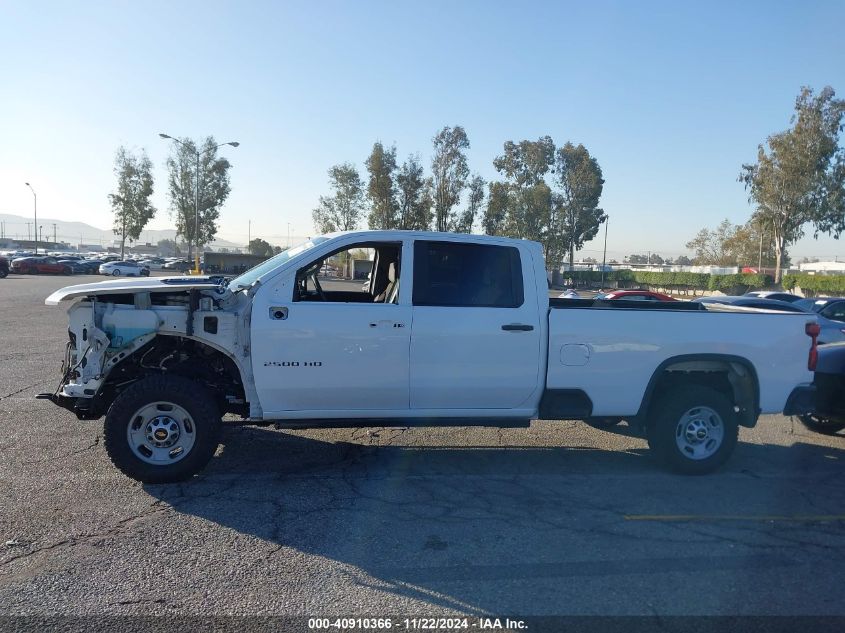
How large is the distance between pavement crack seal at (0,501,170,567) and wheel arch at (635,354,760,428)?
168 inches

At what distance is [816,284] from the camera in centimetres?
4647

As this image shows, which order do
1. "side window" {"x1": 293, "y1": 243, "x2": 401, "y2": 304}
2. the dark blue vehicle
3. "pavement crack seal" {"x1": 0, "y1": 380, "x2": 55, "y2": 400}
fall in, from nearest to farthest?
"side window" {"x1": 293, "y1": 243, "x2": 401, "y2": 304}, the dark blue vehicle, "pavement crack seal" {"x1": 0, "y1": 380, "x2": 55, "y2": 400}

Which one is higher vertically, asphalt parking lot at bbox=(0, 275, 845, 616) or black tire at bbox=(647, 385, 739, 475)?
black tire at bbox=(647, 385, 739, 475)

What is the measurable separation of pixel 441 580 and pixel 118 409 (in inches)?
117

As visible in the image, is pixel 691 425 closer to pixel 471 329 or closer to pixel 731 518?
pixel 731 518

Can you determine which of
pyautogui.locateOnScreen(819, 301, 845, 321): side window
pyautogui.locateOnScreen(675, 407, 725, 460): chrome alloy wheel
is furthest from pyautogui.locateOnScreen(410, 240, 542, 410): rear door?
pyautogui.locateOnScreen(819, 301, 845, 321): side window

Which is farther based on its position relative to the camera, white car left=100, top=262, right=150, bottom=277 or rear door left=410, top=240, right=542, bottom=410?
white car left=100, top=262, right=150, bottom=277

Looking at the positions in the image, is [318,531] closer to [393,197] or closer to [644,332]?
[644,332]

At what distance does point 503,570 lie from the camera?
4.19 metres

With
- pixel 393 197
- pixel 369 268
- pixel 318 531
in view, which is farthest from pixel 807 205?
pixel 318 531

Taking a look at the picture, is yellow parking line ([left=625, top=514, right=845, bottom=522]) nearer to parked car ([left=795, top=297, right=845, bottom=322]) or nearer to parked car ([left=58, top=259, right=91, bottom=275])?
parked car ([left=795, top=297, right=845, bottom=322])

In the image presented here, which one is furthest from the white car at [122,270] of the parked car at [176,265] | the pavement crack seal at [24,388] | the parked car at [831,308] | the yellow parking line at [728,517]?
the yellow parking line at [728,517]

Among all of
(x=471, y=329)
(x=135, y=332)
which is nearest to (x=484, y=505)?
(x=471, y=329)

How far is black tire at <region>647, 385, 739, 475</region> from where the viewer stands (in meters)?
6.15
